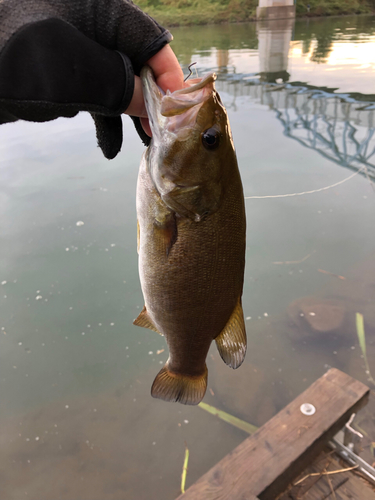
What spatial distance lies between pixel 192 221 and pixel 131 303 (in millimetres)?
2553

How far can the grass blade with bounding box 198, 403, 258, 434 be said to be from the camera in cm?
251

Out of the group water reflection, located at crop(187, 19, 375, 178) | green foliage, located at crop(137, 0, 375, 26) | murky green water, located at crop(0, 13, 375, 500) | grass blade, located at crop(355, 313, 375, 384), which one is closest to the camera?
murky green water, located at crop(0, 13, 375, 500)

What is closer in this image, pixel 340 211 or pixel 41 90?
pixel 41 90

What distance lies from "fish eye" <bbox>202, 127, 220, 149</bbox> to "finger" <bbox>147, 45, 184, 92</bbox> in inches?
7.0

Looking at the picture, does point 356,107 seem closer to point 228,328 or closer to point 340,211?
point 340,211

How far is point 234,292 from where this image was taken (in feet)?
3.80

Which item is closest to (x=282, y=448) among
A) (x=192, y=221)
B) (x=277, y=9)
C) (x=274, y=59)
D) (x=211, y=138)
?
(x=192, y=221)

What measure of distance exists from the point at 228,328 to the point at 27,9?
3.46 ft

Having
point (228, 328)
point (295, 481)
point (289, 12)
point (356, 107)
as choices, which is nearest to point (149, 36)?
point (228, 328)

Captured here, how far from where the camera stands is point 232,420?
2.55m

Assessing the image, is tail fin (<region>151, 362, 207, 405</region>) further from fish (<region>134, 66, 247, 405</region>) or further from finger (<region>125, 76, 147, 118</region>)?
finger (<region>125, 76, 147, 118</region>)

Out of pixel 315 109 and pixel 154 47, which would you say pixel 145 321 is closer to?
pixel 154 47

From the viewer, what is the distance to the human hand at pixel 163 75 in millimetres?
998

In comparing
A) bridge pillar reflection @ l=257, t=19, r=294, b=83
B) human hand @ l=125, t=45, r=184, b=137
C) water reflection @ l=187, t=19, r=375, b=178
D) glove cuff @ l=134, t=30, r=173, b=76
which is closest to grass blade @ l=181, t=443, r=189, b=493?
human hand @ l=125, t=45, r=184, b=137
